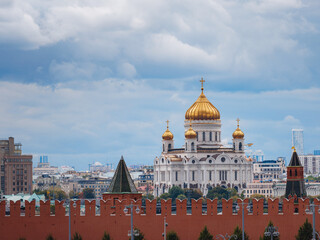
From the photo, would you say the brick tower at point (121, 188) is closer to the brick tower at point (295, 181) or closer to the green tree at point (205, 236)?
the green tree at point (205, 236)

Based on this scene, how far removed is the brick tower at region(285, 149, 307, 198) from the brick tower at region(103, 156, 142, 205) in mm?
21439

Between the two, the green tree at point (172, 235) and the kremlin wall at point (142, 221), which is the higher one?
the kremlin wall at point (142, 221)

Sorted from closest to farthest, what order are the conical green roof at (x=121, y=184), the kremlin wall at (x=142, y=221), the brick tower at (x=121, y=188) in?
1. the kremlin wall at (x=142, y=221)
2. the brick tower at (x=121, y=188)
3. the conical green roof at (x=121, y=184)

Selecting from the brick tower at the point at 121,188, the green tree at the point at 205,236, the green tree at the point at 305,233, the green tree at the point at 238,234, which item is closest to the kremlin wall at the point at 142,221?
the green tree at the point at 238,234

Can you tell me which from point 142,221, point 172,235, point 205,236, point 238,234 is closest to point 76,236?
point 142,221

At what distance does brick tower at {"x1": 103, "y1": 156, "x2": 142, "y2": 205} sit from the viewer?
71.6 meters

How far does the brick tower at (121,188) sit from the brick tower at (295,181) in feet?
70.3

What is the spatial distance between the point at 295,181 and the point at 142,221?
26315 millimetres

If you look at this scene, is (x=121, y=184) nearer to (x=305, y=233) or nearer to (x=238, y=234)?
(x=238, y=234)

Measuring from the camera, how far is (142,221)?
69.1 metres

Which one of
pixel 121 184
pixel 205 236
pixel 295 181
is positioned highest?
pixel 295 181

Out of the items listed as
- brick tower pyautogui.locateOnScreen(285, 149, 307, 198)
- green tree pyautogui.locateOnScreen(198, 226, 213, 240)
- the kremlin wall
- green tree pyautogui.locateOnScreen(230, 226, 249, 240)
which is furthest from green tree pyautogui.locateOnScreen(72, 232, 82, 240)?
brick tower pyautogui.locateOnScreen(285, 149, 307, 198)

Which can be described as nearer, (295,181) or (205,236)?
(205,236)

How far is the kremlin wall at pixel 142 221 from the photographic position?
2707 inches
